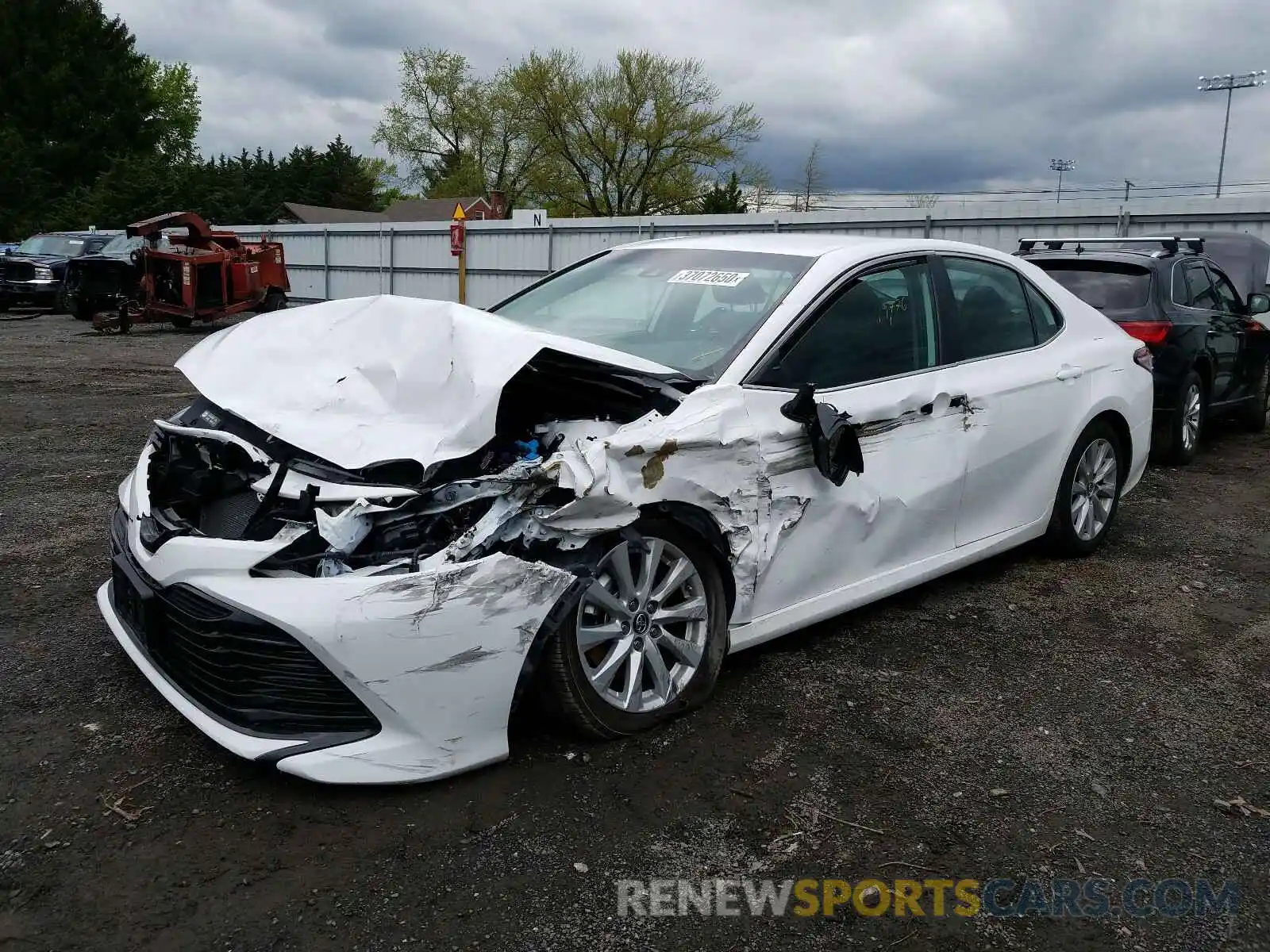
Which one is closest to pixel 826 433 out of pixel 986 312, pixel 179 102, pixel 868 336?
pixel 868 336

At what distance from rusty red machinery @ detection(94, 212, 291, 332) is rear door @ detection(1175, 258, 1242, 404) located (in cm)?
1551

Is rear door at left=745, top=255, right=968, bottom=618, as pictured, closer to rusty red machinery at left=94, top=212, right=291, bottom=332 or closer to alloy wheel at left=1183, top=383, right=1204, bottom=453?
alloy wheel at left=1183, top=383, right=1204, bottom=453

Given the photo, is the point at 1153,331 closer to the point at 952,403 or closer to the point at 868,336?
the point at 952,403

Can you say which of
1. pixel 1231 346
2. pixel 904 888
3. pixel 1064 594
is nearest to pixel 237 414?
pixel 904 888

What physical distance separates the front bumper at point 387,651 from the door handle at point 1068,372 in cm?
304

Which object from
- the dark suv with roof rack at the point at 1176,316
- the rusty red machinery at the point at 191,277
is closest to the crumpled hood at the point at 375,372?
the dark suv with roof rack at the point at 1176,316

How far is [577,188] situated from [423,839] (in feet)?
161

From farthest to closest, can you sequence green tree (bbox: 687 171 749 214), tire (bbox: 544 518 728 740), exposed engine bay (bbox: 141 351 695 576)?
green tree (bbox: 687 171 749 214), tire (bbox: 544 518 728 740), exposed engine bay (bbox: 141 351 695 576)

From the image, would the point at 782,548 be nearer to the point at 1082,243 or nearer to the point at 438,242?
the point at 1082,243

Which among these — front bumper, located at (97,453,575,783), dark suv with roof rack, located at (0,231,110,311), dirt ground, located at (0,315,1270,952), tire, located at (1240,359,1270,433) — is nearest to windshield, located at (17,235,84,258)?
dark suv with roof rack, located at (0,231,110,311)

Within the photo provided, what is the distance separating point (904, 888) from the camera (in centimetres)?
254

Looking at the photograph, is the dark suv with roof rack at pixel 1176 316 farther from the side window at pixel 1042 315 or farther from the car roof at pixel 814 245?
the car roof at pixel 814 245

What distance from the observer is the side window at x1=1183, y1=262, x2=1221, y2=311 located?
26.6 feet

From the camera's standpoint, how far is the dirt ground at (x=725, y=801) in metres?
2.37
